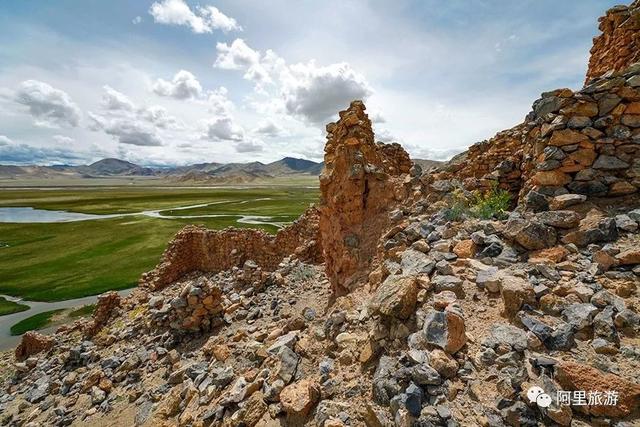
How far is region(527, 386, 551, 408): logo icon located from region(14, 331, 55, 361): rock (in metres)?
23.3

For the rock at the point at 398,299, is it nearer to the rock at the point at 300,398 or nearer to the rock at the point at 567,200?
the rock at the point at 300,398

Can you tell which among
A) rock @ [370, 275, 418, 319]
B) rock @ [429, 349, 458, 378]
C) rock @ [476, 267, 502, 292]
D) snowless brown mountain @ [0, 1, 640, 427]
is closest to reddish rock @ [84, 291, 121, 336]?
snowless brown mountain @ [0, 1, 640, 427]

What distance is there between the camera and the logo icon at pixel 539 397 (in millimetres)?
4195

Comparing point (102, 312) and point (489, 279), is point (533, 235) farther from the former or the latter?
point (102, 312)

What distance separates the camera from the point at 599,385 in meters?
4.15

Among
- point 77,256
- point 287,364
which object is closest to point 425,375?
point 287,364

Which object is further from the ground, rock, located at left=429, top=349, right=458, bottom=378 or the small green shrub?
the small green shrub

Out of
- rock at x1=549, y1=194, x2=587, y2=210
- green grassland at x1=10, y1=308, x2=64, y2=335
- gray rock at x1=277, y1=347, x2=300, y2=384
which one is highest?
rock at x1=549, y1=194, x2=587, y2=210

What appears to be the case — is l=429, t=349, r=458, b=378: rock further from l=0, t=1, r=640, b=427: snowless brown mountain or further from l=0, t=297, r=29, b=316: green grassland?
l=0, t=297, r=29, b=316: green grassland

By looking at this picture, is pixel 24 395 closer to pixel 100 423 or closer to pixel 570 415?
pixel 100 423

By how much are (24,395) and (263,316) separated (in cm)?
1052

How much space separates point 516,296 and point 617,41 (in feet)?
35.6

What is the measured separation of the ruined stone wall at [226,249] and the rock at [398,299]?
1534 centimetres

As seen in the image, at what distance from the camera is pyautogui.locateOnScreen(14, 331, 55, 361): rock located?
739 inches
